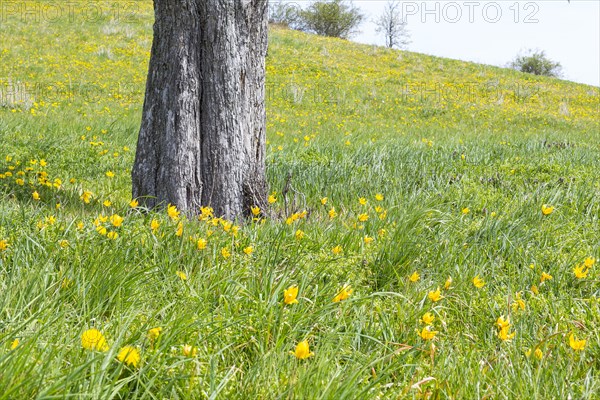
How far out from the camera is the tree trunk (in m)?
3.38

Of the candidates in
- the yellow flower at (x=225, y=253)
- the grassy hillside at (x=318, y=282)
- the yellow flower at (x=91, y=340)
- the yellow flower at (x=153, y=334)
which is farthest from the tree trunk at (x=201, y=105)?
the yellow flower at (x=91, y=340)

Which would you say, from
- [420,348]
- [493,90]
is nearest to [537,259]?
[420,348]

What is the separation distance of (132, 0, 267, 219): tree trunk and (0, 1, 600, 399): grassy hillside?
0.27m

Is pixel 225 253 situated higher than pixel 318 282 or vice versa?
pixel 225 253

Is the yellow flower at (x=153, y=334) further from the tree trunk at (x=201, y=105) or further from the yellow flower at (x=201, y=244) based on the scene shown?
the tree trunk at (x=201, y=105)

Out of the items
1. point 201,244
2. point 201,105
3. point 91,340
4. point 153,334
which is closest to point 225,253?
point 201,244

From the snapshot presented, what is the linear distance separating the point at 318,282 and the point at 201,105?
5.47ft

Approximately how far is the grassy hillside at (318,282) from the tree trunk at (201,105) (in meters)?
0.27

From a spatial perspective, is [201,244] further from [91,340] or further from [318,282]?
[91,340]

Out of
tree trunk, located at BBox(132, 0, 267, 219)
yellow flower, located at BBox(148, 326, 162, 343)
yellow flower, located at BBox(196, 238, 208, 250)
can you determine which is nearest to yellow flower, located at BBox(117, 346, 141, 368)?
yellow flower, located at BBox(148, 326, 162, 343)

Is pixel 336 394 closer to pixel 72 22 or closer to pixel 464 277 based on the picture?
pixel 464 277

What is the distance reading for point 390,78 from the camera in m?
17.4

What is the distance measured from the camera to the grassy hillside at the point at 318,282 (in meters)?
1.62

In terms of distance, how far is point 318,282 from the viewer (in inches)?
95.3
